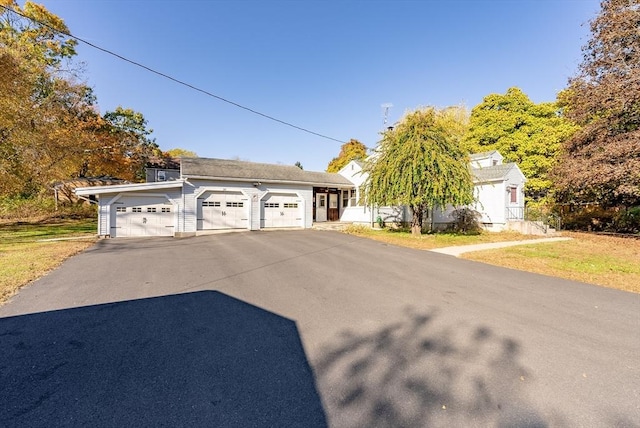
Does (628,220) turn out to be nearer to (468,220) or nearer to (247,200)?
(468,220)

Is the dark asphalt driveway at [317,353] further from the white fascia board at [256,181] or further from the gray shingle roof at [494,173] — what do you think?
the gray shingle roof at [494,173]

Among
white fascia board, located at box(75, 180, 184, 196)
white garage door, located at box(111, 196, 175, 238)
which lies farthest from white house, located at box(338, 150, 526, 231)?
white garage door, located at box(111, 196, 175, 238)

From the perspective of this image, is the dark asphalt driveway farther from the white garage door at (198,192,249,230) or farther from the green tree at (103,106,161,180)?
the green tree at (103,106,161,180)

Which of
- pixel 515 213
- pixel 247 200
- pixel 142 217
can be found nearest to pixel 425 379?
pixel 247 200

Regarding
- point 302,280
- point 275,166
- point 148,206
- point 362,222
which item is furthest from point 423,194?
point 148,206

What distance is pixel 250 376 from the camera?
273 centimetres

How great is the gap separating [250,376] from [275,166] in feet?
62.4

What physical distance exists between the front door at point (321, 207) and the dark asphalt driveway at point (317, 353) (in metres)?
15.0

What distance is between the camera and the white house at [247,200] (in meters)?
14.0

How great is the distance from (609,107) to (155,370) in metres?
19.8

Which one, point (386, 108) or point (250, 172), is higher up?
point (386, 108)

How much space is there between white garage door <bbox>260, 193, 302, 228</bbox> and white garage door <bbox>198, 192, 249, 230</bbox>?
1.20 meters

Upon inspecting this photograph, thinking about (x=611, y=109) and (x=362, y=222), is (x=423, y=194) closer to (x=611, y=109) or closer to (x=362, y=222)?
(x=362, y=222)

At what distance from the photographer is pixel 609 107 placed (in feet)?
42.5
